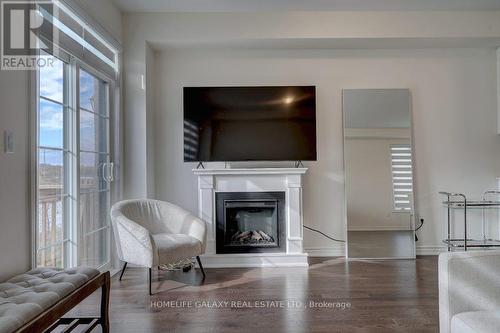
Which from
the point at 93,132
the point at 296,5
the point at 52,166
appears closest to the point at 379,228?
the point at 296,5

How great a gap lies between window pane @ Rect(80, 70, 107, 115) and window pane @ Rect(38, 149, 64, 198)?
0.60m

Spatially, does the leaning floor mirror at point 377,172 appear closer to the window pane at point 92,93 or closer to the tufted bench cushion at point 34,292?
the window pane at point 92,93

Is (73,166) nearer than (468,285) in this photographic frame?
No

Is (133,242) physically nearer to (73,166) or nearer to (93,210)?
(93,210)

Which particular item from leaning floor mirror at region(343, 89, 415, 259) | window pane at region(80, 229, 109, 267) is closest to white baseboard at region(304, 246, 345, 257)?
leaning floor mirror at region(343, 89, 415, 259)

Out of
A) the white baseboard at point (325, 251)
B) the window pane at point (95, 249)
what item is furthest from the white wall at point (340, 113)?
the window pane at point (95, 249)

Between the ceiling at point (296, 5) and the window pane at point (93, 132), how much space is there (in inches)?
50.9

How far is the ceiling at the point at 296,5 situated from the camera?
351 cm

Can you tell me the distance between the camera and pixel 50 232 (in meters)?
2.53

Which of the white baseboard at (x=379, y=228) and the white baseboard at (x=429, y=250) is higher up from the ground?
the white baseboard at (x=379, y=228)

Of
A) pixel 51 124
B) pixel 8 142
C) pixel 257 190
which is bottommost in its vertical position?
pixel 257 190

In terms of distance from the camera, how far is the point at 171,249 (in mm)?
2898

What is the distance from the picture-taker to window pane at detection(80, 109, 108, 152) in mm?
2986

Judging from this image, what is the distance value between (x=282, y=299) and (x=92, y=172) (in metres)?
2.06
